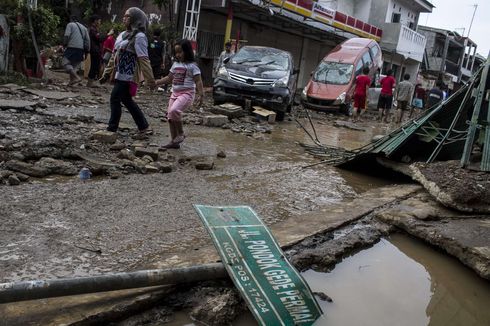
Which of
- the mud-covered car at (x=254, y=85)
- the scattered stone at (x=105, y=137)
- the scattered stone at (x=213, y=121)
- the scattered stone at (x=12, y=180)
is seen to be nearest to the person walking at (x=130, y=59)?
the scattered stone at (x=105, y=137)

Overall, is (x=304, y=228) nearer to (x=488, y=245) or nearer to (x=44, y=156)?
(x=488, y=245)

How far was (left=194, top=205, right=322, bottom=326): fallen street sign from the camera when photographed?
2.20 meters

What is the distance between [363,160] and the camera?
6.18 meters

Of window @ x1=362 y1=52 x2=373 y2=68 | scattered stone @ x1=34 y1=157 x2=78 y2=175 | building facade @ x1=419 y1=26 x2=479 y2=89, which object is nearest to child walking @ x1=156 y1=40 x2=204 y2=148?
scattered stone @ x1=34 y1=157 x2=78 y2=175

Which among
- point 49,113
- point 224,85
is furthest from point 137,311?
point 224,85

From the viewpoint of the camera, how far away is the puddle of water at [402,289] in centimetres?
254

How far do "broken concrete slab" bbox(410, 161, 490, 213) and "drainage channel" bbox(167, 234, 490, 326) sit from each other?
3.16 feet

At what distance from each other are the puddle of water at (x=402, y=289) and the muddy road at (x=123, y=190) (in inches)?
34.2

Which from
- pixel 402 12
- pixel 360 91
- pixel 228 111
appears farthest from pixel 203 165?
pixel 402 12

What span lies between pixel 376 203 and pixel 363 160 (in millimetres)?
1849

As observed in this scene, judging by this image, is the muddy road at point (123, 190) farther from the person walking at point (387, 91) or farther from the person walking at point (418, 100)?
the person walking at point (418, 100)

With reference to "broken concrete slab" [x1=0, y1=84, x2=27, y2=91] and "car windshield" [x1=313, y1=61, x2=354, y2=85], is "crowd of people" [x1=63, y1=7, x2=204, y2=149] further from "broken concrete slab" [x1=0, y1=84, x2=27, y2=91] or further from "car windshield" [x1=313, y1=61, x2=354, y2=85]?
"car windshield" [x1=313, y1=61, x2=354, y2=85]

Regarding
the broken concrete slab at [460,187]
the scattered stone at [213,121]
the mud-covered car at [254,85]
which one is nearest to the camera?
the broken concrete slab at [460,187]

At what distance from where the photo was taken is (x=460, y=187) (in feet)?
14.2
